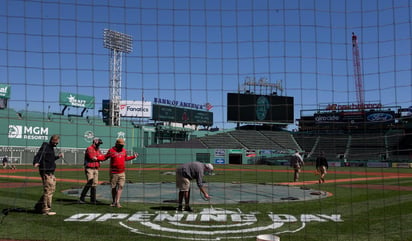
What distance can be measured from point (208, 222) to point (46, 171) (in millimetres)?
3812

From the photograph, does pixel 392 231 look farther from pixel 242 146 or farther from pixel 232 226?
pixel 242 146

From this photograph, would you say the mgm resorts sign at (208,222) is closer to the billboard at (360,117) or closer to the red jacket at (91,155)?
the red jacket at (91,155)

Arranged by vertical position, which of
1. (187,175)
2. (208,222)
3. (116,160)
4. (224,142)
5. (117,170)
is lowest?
(208,222)

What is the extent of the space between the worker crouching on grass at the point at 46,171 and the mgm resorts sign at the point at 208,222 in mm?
691

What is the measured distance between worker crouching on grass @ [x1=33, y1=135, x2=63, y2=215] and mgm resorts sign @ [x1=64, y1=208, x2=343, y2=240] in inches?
27.2

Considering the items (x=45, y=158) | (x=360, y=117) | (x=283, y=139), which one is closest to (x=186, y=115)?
(x=283, y=139)

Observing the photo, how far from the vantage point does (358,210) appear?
31.7ft

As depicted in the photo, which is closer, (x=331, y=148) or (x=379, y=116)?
(x=331, y=148)

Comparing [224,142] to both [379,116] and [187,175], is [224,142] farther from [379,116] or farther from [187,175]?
[187,175]

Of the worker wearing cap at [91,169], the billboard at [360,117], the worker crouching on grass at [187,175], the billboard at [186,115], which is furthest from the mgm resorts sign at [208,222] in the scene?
the billboard at [360,117]

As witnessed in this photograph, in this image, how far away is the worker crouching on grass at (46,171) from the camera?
844cm

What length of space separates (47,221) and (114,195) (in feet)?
7.11

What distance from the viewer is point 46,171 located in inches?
341

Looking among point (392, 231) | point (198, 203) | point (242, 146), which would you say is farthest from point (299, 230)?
point (242, 146)
